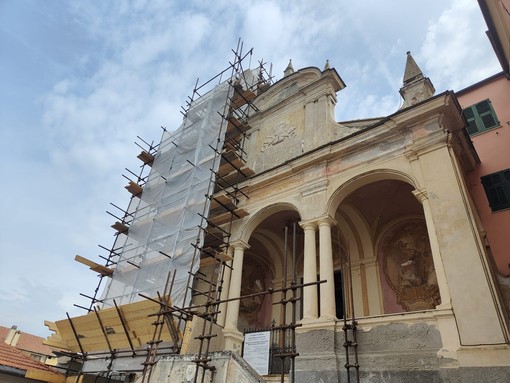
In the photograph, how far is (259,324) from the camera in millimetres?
13148

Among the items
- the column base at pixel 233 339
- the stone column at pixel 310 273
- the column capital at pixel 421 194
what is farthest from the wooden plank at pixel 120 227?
the column capital at pixel 421 194

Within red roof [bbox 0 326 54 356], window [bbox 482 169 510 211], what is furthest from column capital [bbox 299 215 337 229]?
red roof [bbox 0 326 54 356]

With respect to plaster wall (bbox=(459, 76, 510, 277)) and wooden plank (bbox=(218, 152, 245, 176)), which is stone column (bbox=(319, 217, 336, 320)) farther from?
plaster wall (bbox=(459, 76, 510, 277))

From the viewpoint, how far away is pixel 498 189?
34.2 ft

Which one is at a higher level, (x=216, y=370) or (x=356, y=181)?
(x=356, y=181)

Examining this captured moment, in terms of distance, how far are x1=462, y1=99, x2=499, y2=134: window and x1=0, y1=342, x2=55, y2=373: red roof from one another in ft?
51.1

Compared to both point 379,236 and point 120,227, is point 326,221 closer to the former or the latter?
point 379,236

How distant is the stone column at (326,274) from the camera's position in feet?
26.5

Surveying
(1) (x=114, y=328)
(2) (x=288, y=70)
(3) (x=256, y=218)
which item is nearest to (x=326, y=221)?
(3) (x=256, y=218)

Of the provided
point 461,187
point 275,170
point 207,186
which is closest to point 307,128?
point 275,170

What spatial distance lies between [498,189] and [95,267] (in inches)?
523

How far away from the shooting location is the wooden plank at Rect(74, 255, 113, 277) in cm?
1282

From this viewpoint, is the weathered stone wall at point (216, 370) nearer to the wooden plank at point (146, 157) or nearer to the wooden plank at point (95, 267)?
the wooden plank at point (95, 267)

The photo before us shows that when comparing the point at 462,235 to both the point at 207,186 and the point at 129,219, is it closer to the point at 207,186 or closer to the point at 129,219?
the point at 207,186
